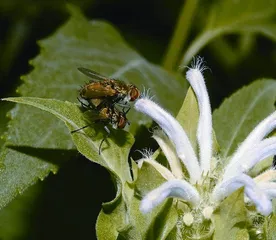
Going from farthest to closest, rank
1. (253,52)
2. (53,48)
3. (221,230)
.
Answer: (253,52), (53,48), (221,230)

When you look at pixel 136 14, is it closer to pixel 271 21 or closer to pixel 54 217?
pixel 271 21

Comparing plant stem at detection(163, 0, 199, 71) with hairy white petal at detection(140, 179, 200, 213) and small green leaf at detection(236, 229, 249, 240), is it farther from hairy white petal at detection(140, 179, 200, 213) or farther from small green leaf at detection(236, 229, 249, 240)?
small green leaf at detection(236, 229, 249, 240)

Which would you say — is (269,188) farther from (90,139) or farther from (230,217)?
(90,139)

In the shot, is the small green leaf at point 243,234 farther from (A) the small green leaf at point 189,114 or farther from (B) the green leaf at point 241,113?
(B) the green leaf at point 241,113

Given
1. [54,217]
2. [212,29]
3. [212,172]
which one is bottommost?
[54,217]

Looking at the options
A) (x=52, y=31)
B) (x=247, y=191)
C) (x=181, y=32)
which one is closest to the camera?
(x=247, y=191)

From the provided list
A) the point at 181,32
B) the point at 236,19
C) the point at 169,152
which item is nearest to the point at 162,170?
the point at 169,152

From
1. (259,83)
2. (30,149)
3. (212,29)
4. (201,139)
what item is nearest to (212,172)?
(201,139)
